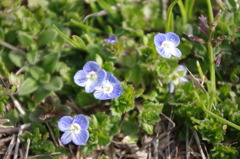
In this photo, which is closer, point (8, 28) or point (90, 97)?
point (90, 97)

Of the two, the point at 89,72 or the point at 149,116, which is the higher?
the point at 89,72

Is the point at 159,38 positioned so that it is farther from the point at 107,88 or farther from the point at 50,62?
the point at 50,62

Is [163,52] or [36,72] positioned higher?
[163,52]

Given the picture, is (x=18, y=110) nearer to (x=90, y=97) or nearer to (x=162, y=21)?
(x=90, y=97)

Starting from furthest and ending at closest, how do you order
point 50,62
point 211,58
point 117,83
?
point 50,62
point 211,58
point 117,83

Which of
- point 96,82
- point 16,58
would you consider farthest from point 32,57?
point 96,82

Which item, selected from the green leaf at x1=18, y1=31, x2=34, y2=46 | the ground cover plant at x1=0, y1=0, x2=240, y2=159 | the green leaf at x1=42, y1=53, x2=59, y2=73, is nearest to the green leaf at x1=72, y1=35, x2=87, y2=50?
the ground cover plant at x1=0, y1=0, x2=240, y2=159

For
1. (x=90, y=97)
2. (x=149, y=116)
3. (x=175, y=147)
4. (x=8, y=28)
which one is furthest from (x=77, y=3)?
(x=175, y=147)

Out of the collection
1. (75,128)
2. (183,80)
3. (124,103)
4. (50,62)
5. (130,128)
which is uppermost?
(50,62)
